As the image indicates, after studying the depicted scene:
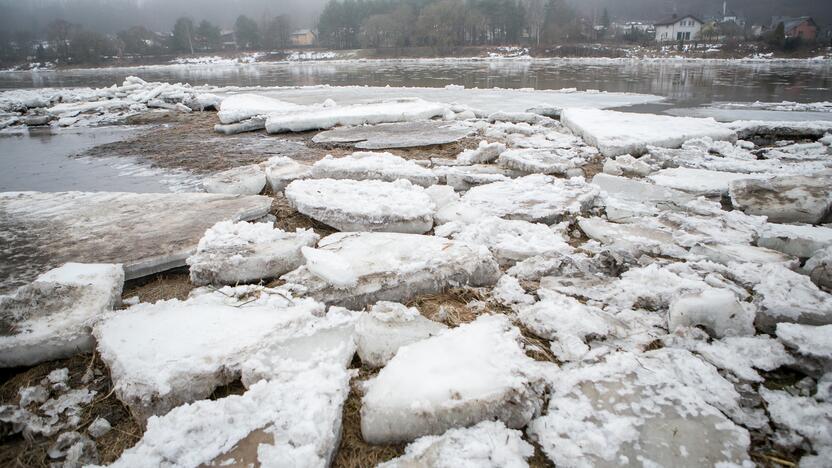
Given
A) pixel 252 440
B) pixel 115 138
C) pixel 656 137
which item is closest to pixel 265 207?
pixel 252 440

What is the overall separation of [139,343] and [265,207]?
1108mm

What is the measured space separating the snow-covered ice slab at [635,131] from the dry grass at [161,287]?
319 cm

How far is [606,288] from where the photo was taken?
5.05 feet

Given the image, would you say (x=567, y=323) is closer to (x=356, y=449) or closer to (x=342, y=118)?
(x=356, y=449)

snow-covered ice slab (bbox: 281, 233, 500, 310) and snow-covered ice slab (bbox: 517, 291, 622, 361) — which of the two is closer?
snow-covered ice slab (bbox: 517, 291, 622, 361)

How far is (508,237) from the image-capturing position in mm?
1911

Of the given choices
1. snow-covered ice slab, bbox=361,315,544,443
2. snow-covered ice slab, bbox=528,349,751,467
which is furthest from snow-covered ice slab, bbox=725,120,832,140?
snow-covered ice slab, bbox=361,315,544,443

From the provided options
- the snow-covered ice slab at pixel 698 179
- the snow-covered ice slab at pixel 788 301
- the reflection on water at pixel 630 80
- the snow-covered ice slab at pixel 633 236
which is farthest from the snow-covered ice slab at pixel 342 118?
the reflection on water at pixel 630 80

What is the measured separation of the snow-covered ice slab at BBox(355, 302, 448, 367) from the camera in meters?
1.22

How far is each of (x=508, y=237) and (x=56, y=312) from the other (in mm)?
1762

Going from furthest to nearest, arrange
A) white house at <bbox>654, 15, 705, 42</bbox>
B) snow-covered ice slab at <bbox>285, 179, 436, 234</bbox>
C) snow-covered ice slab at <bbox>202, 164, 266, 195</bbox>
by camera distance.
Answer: white house at <bbox>654, 15, 705, 42</bbox> < snow-covered ice slab at <bbox>202, 164, 266, 195</bbox> < snow-covered ice slab at <bbox>285, 179, 436, 234</bbox>

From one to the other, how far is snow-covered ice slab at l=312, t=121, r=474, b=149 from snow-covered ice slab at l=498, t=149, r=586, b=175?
89cm

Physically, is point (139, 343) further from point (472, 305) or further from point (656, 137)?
point (656, 137)

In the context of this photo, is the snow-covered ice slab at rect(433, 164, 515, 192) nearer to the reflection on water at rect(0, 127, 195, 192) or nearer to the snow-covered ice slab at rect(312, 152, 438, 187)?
the snow-covered ice slab at rect(312, 152, 438, 187)
